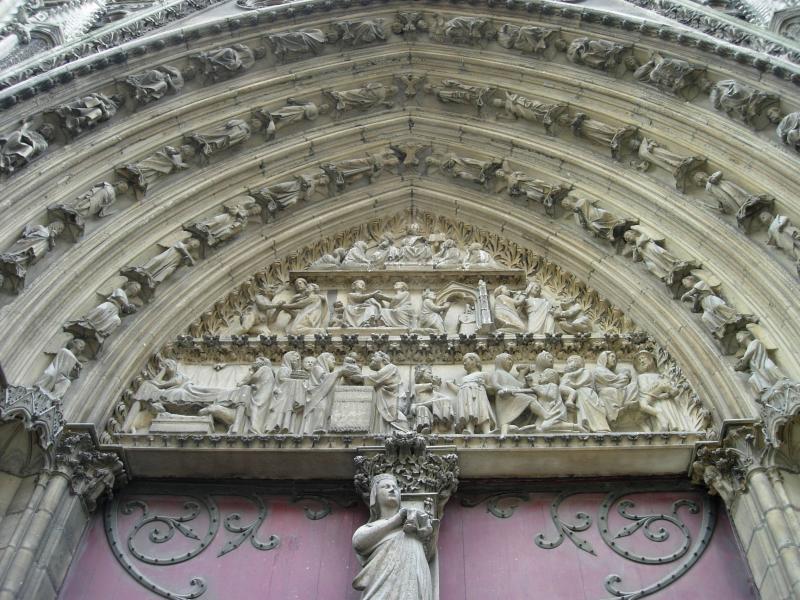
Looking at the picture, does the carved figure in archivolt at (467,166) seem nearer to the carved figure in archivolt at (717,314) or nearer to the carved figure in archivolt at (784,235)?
the carved figure in archivolt at (717,314)

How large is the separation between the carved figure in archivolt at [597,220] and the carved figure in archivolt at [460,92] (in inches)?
65.9

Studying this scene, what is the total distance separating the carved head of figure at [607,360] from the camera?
7.22 metres

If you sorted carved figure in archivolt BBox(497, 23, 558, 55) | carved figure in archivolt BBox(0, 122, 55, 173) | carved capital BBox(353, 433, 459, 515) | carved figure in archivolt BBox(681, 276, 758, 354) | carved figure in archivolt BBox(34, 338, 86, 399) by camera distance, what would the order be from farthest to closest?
1. carved figure in archivolt BBox(497, 23, 558, 55)
2. carved figure in archivolt BBox(0, 122, 55, 173)
3. carved figure in archivolt BBox(681, 276, 758, 354)
4. carved figure in archivolt BBox(34, 338, 86, 399)
5. carved capital BBox(353, 433, 459, 515)

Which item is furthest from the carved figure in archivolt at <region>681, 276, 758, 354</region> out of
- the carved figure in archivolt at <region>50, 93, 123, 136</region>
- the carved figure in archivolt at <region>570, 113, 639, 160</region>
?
the carved figure in archivolt at <region>50, 93, 123, 136</region>

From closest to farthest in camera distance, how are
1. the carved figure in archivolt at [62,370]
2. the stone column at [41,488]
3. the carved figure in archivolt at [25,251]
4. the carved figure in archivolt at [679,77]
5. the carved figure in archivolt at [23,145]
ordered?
the stone column at [41,488] < the carved figure in archivolt at [62,370] < the carved figure in archivolt at [25,251] < the carved figure in archivolt at [23,145] < the carved figure in archivolt at [679,77]

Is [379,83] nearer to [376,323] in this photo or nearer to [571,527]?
[376,323]

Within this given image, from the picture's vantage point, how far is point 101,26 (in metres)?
9.29

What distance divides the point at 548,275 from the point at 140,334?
3.79 m

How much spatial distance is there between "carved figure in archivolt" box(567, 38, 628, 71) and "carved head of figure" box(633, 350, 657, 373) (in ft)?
10.7

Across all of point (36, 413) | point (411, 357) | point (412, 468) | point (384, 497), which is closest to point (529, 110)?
point (411, 357)

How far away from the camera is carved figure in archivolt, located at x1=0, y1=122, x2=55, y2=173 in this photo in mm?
7029

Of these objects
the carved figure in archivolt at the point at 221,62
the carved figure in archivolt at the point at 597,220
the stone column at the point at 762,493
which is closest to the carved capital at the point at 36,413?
the carved figure in archivolt at the point at 221,62

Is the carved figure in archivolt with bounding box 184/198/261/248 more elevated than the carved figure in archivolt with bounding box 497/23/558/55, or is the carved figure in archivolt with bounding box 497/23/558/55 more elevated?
the carved figure in archivolt with bounding box 497/23/558/55

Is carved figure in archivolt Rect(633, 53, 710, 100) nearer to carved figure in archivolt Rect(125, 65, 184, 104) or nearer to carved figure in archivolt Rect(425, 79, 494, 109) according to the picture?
carved figure in archivolt Rect(425, 79, 494, 109)
